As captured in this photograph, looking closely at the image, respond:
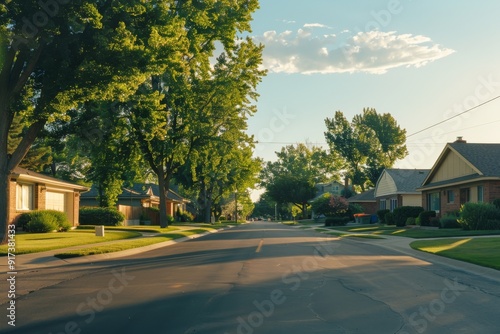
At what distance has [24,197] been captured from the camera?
3434 cm

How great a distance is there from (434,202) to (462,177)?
770 centimetres

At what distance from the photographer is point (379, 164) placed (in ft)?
328

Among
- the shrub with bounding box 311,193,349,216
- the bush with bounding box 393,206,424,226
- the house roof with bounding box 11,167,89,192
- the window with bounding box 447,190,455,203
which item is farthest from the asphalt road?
the shrub with bounding box 311,193,349,216

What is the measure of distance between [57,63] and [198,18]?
369 inches

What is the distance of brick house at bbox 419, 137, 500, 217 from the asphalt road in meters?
22.4

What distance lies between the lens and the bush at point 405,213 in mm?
49250

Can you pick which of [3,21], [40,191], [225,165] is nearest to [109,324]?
[3,21]

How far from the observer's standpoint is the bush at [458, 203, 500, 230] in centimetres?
3378

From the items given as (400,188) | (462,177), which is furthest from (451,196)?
(400,188)

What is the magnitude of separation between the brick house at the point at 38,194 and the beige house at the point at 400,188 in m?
33.9

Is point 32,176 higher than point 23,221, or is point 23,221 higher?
point 32,176

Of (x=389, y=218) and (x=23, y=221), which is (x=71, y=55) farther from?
(x=389, y=218)

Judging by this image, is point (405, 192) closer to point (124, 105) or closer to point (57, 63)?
point (124, 105)

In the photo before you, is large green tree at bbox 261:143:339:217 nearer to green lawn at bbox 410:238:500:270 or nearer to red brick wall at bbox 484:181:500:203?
red brick wall at bbox 484:181:500:203
